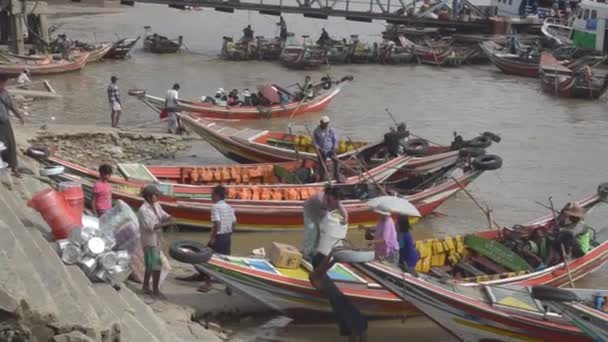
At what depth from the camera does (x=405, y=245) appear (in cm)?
920

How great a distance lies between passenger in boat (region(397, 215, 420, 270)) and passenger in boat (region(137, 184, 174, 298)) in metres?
2.29

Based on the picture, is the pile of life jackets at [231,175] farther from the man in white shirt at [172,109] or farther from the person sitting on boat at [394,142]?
the man in white shirt at [172,109]

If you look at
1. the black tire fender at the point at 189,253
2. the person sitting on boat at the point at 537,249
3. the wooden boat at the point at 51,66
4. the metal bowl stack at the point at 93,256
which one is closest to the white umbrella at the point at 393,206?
the black tire fender at the point at 189,253

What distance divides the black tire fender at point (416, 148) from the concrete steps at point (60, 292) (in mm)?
7375

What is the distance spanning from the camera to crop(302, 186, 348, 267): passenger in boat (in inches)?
343

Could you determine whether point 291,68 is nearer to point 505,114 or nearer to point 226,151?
point 505,114

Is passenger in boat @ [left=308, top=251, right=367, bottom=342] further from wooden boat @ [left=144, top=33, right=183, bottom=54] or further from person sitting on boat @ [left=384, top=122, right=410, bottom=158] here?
wooden boat @ [left=144, top=33, right=183, bottom=54]

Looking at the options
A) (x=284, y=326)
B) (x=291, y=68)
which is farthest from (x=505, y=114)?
(x=284, y=326)

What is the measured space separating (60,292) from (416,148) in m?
9.37

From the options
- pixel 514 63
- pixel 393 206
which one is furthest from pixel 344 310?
pixel 514 63

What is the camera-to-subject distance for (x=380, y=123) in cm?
2342

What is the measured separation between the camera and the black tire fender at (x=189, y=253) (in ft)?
26.8

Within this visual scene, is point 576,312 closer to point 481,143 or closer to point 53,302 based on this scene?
point 53,302

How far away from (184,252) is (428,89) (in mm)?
22759
